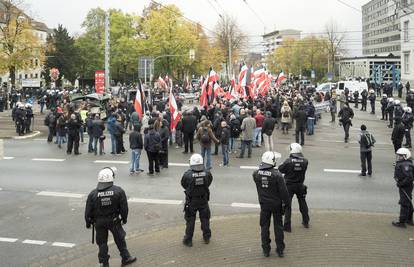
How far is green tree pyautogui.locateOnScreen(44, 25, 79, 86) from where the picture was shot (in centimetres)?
6675

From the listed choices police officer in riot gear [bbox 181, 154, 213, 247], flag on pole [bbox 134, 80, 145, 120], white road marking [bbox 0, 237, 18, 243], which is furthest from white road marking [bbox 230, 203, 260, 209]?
flag on pole [bbox 134, 80, 145, 120]

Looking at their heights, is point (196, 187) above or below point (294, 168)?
below

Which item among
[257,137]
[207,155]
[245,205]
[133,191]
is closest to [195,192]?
[245,205]

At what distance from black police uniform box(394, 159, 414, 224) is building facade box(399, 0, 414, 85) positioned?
1802 inches

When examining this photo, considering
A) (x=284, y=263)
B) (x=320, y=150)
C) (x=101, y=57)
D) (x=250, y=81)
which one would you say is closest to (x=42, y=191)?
(x=284, y=263)

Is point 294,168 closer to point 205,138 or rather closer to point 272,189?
point 272,189

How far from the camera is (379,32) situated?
12962 cm

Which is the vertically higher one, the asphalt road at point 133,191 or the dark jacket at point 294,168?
the dark jacket at point 294,168

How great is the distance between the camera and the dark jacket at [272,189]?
25.3 feet

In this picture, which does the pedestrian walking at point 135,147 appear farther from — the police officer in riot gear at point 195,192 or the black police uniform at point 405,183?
the black police uniform at point 405,183

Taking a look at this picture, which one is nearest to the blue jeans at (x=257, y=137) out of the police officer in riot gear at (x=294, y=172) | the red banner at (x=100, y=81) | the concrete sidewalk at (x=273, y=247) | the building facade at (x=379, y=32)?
the concrete sidewalk at (x=273, y=247)

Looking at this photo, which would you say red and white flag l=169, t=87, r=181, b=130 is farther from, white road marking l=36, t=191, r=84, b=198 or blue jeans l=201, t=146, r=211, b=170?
white road marking l=36, t=191, r=84, b=198

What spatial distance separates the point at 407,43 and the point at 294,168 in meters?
49.7

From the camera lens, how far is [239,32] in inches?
2970
